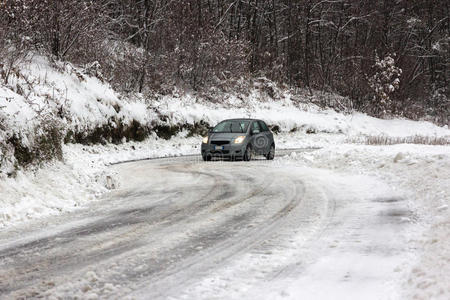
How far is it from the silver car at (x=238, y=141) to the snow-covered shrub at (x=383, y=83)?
21191mm

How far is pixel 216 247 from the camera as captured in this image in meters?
5.56

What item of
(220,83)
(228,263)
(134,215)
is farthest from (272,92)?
(228,263)

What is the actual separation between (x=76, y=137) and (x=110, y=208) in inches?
440

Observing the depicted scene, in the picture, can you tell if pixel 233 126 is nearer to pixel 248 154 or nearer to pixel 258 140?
pixel 258 140

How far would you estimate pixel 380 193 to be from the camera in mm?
9641

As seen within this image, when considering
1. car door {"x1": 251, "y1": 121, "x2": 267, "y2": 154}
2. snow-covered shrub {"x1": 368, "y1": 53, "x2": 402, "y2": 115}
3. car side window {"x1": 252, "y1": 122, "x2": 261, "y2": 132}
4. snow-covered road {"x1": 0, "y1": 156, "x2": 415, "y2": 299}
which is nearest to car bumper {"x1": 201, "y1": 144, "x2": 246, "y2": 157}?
car door {"x1": 251, "y1": 121, "x2": 267, "y2": 154}

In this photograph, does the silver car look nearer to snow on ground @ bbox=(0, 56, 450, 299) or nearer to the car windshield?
the car windshield

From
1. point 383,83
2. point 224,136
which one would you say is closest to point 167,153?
point 224,136

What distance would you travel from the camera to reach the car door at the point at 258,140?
59.6ft

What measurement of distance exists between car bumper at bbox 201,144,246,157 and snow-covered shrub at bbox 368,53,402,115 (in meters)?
22.9

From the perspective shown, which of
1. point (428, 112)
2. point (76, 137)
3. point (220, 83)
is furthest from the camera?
point (428, 112)

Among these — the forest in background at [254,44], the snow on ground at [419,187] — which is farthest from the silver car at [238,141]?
the forest in background at [254,44]

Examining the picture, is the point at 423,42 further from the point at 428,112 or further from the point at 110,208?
the point at 110,208

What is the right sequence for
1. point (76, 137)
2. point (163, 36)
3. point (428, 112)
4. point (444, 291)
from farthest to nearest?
point (428, 112) < point (163, 36) < point (76, 137) < point (444, 291)
